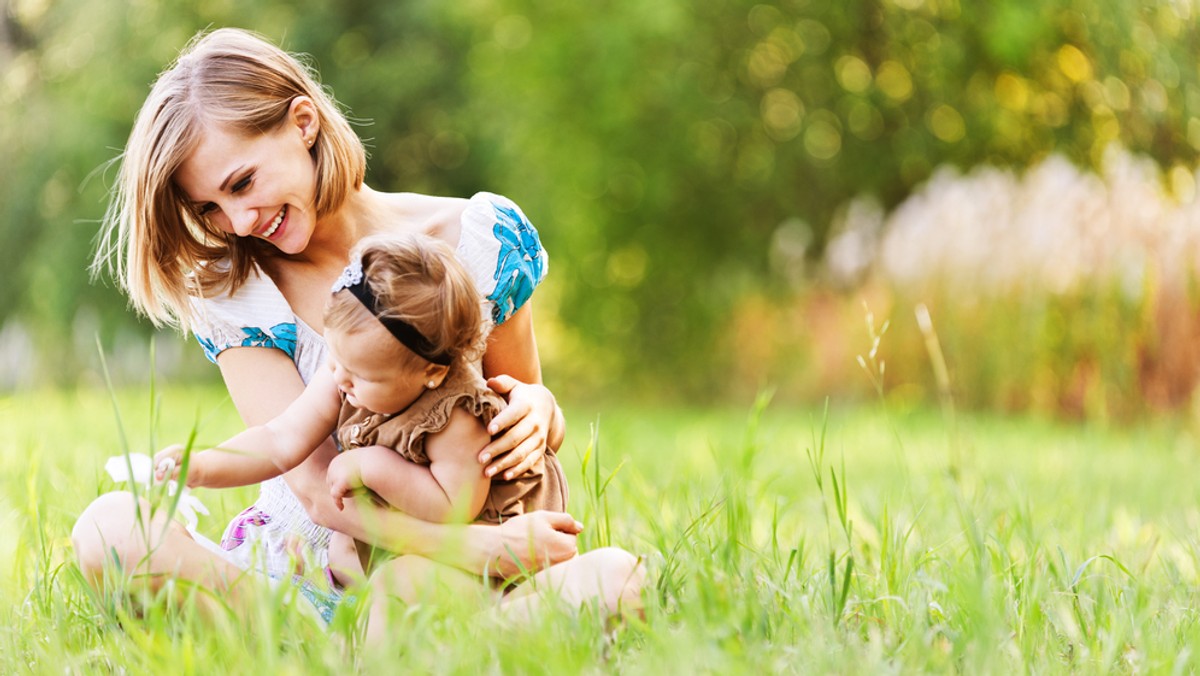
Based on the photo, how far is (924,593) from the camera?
1962 mm

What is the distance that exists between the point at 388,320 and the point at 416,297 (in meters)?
0.06

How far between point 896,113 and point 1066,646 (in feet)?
24.4

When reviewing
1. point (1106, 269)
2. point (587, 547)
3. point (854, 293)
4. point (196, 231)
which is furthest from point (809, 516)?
point (854, 293)

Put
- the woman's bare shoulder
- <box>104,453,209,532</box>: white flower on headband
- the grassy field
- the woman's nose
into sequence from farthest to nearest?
the woman's bare shoulder
the woman's nose
<box>104,453,209,532</box>: white flower on headband
the grassy field

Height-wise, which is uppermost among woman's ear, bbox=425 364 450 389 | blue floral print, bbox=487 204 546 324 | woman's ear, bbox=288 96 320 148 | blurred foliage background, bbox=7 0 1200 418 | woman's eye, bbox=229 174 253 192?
woman's ear, bbox=288 96 320 148

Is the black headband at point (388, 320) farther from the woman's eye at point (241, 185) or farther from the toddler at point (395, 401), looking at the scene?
the woman's eye at point (241, 185)

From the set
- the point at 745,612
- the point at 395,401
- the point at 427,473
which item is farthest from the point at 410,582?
the point at 745,612

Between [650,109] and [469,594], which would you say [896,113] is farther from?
[469,594]

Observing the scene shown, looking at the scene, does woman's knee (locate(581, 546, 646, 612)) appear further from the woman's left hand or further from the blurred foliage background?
the blurred foliage background

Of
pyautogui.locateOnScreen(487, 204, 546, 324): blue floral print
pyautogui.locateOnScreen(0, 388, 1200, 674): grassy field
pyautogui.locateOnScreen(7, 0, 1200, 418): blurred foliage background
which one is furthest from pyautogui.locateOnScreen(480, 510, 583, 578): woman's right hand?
pyautogui.locateOnScreen(7, 0, 1200, 418): blurred foliage background

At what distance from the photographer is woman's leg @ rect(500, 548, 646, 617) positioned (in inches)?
76.3

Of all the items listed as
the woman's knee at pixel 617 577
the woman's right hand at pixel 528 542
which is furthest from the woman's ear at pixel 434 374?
the woman's knee at pixel 617 577

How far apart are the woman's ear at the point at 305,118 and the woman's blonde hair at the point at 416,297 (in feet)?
1.29

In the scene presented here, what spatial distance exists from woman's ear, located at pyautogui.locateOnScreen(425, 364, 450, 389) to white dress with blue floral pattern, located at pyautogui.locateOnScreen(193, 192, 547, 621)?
1.03ft
